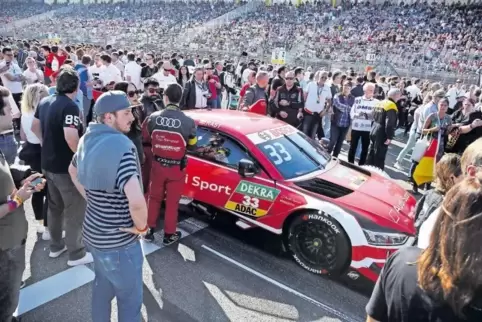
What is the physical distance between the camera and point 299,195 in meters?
4.09

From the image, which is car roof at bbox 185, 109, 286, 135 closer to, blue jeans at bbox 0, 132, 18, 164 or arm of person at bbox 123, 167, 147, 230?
blue jeans at bbox 0, 132, 18, 164

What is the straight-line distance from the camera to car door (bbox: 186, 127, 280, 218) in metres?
4.26

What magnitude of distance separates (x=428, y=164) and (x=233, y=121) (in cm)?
372

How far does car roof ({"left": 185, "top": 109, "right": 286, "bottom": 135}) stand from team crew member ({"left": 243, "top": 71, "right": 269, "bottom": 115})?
1.82 m

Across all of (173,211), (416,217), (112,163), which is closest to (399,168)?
(416,217)

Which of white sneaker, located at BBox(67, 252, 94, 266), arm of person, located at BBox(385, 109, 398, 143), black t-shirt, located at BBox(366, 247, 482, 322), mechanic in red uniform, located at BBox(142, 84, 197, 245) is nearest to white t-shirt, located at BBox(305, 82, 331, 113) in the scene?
arm of person, located at BBox(385, 109, 398, 143)

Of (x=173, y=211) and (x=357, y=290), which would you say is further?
(x=173, y=211)

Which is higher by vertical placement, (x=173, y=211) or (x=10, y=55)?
(x=10, y=55)

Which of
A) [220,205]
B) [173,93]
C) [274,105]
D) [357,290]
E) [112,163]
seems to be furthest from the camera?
[274,105]

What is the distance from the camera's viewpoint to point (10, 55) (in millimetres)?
7855

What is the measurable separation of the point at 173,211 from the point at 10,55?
585 centimetres

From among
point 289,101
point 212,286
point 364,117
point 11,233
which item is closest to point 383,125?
point 364,117

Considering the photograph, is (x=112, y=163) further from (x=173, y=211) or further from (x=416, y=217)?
(x=416, y=217)

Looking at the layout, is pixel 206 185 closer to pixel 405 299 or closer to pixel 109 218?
pixel 109 218
